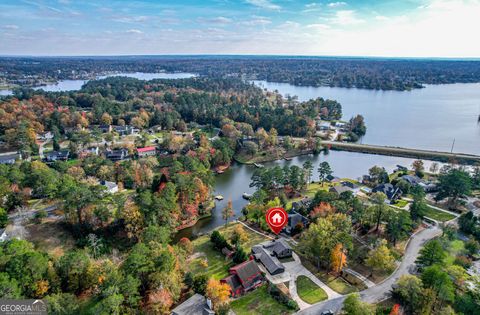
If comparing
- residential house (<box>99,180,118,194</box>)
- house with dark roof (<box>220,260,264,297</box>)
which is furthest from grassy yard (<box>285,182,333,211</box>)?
residential house (<box>99,180,118,194</box>)

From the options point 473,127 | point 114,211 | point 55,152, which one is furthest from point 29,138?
point 473,127

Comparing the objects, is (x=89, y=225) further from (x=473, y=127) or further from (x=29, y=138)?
(x=473, y=127)

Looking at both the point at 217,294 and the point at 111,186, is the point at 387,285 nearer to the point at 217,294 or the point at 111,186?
the point at 217,294

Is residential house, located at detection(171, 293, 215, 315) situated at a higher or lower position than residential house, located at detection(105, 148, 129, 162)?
lower

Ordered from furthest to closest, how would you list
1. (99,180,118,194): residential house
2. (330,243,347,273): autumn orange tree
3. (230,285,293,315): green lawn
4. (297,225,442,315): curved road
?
1. (99,180,118,194): residential house
2. (330,243,347,273): autumn orange tree
3. (297,225,442,315): curved road
4. (230,285,293,315): green lawn

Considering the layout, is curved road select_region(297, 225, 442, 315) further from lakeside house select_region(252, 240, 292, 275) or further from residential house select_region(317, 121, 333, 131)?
residential house select_region(317, 121, 333, 131)
